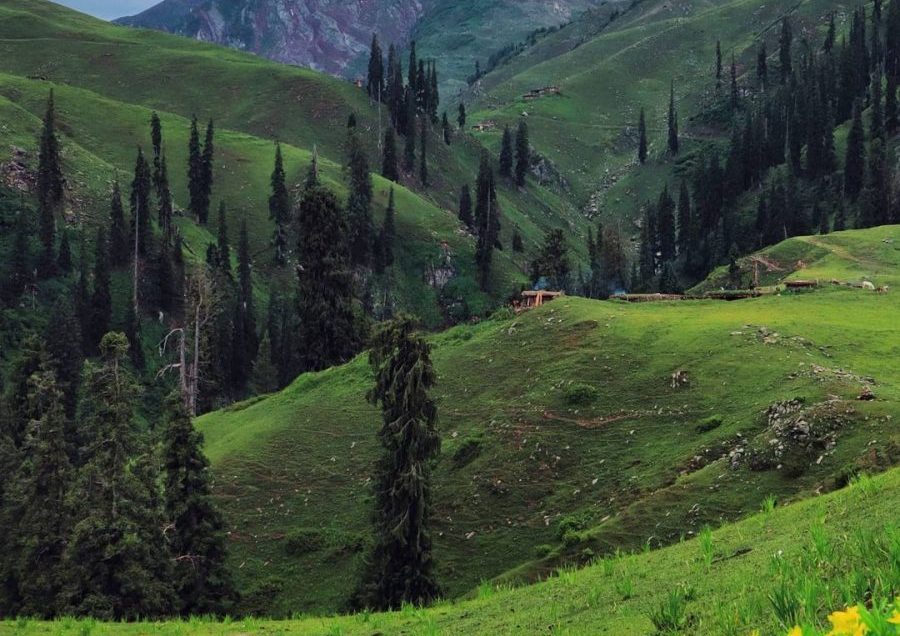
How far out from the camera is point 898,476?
18984 mm

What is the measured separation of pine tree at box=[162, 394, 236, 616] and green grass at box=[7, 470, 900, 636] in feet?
48.7

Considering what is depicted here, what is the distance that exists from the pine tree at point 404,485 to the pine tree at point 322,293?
1431 inches

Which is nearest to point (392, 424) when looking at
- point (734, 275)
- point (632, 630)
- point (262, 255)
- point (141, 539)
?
point (141, 539)

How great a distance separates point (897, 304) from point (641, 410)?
21691 mm

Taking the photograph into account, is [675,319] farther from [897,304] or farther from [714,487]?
[714,487]

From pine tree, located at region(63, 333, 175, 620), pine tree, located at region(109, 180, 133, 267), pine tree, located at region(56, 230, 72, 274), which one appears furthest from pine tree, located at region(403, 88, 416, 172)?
pine tree, located at region(63, 333, 175, 620)

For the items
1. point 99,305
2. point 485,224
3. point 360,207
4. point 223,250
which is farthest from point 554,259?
point 99,305

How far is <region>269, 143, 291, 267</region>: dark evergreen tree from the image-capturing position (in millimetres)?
146250

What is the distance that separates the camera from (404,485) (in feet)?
121

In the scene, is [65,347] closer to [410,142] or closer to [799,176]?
[410,142]

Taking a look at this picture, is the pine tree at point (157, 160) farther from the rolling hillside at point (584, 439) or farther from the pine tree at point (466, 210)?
the rolling hillside at point (584, 439)

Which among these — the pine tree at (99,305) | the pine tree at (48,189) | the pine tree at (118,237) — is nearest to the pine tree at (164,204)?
the pine tree at (118,237)

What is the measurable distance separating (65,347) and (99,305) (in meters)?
16.7

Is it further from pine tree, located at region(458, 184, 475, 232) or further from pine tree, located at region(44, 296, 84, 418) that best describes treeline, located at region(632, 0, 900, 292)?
pine tree, located at region(44, 296, 84, 418)
